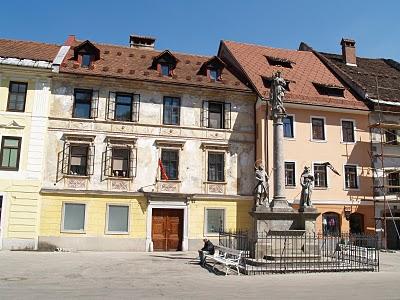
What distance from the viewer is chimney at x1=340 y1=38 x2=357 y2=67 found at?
3409 cm

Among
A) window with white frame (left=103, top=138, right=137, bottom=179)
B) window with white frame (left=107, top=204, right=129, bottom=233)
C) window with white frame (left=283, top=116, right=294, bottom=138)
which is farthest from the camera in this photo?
window with white frame (left=283, top=116, right=294, bottom=138)

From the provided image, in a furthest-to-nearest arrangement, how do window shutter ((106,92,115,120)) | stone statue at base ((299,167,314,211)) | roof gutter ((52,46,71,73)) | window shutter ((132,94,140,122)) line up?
window shutter ((132,94,140,122)) < window shutter ((106,92,115,120)) < roof gutter ((52,46,71,73)) < stone statue at base ((299,167,314,211))

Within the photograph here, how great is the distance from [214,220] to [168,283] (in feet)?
43.5

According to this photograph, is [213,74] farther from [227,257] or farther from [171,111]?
[227,257]

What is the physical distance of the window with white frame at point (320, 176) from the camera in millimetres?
26328

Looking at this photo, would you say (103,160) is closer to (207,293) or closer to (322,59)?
(207,293)

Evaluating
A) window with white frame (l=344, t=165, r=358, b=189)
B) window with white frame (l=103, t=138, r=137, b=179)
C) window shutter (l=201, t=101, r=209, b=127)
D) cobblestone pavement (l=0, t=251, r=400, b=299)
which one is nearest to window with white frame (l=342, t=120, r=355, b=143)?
window with white frame (l=344, t=165, r=358, b=189)

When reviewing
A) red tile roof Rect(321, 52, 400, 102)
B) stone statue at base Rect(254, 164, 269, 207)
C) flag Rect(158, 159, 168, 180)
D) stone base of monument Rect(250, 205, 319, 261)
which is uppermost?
red tile roof Rect(321, 52, 400, 102)

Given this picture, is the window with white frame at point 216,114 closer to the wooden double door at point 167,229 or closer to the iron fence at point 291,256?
the wooden double door at point 167,229

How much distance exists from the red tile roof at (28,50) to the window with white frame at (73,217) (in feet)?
27.2

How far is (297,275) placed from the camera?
13461mm

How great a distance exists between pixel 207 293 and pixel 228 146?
52.9ft

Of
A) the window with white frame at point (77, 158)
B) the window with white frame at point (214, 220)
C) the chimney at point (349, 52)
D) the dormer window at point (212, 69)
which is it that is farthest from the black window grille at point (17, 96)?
the chimney at point (349, 52)

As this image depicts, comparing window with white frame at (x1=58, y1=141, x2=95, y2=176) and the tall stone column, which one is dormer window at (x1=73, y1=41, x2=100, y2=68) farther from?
the tall stone column
